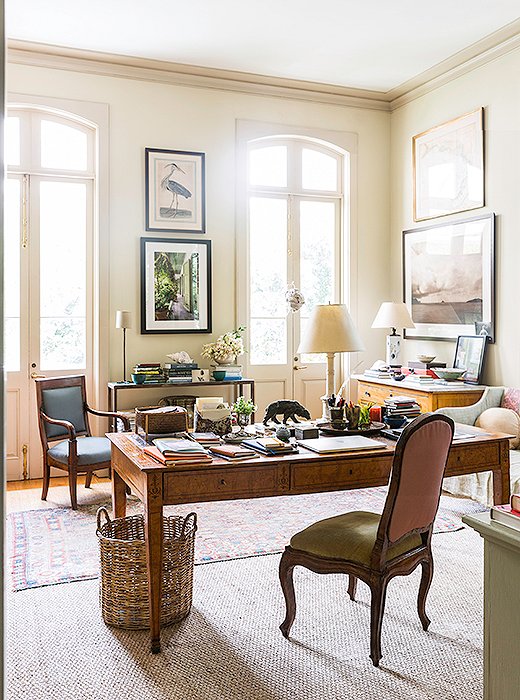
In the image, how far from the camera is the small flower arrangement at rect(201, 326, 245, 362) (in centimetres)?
594

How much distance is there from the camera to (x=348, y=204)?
22.0ft

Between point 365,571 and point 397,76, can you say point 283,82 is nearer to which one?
point 397,76

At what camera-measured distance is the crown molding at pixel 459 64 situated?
5207 millimetres

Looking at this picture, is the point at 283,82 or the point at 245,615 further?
the point at 283,82

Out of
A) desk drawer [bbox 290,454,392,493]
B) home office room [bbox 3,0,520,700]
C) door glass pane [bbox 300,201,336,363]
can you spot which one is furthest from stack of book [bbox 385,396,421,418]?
door glass pane [bbox 300,201,336,363]

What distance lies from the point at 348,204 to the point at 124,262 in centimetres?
232

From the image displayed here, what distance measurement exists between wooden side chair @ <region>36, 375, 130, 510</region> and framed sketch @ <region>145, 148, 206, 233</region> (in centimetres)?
166

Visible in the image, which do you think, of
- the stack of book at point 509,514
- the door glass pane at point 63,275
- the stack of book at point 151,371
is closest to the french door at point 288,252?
the stack of book at point 151,371

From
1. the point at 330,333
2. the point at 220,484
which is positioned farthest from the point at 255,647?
the point at 330,333

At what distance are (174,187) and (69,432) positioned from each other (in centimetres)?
248

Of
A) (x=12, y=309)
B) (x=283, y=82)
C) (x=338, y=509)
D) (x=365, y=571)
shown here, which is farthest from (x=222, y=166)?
(x=365, y=571)

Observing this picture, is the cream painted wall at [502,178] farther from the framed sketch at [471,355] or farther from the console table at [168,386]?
the console table at [168,386]

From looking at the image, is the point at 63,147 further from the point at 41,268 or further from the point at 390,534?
the point at 390,534

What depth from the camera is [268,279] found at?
6.49 m
